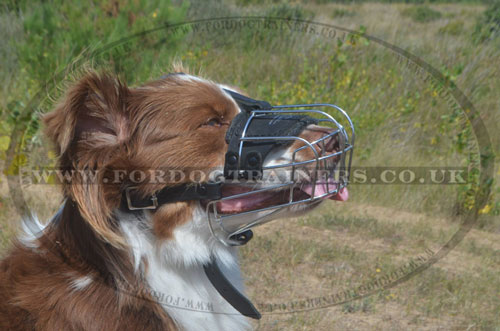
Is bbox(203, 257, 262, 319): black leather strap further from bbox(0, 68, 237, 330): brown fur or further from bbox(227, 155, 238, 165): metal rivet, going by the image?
bbox(227, 155, 238, 165): metal rivet

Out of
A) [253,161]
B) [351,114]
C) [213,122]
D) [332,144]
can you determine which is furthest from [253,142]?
[351,114]

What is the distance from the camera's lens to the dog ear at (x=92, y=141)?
2.13 metres

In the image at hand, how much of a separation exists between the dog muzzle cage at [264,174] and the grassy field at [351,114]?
843 millimetres

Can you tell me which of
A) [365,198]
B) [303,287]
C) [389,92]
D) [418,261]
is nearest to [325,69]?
[389,92]

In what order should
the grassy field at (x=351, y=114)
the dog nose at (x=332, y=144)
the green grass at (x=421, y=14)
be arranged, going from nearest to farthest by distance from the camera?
1. the dog nose at (x=332, y=144)
2. the grassy field at (x=351, y=114)
3. the green grass at (x=421, y=14)

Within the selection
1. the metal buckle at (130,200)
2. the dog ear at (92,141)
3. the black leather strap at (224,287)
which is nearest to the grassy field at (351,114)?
the dog ear at (92,141)

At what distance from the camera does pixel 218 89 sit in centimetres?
255

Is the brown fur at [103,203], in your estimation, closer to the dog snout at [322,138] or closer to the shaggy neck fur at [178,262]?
the shaggy neck fur at [178,262]

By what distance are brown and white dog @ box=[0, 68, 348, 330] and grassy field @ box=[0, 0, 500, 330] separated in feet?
1.44

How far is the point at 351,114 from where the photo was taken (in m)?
7.25

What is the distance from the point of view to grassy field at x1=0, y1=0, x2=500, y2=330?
13.1ft

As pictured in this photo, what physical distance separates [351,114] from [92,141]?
17.9 feet

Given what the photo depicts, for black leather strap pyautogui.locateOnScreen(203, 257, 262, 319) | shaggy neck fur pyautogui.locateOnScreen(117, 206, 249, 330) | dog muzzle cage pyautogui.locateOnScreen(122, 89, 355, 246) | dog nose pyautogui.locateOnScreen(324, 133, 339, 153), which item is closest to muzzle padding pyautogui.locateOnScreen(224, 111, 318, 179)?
dog muzzle cage pyautogui.locateOnScreen(122, 89, 355, 246)

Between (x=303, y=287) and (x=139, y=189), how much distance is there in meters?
2.26
